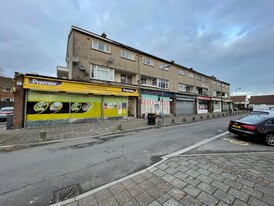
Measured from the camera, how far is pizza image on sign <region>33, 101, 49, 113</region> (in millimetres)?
10521

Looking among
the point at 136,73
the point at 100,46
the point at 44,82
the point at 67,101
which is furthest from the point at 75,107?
the point at 136,73

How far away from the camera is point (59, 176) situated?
3.57m

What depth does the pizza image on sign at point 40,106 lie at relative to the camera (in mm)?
10521

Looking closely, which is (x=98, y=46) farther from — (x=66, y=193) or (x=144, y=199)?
(x=144, y=199)

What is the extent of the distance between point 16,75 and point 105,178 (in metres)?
11.5

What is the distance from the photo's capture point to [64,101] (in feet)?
38.5

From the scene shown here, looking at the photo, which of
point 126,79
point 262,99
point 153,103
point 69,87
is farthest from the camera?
point 262,99

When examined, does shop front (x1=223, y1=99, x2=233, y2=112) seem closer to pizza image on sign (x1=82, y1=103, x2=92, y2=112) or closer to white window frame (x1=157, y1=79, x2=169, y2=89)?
white window frame (x1=157, y1=79, x2=169, y2=89)

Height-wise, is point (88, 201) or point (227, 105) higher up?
point (227, 105)

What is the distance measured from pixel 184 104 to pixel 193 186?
22327mm

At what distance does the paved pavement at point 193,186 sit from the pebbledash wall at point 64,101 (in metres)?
10.6

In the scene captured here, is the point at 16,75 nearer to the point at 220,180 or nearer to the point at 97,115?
the point at 97,115

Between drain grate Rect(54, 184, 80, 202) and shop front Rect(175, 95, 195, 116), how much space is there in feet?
68.7

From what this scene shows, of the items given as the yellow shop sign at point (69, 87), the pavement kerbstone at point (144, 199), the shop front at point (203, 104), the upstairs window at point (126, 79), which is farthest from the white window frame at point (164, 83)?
the pavement kerbstone at point (144, 199)
